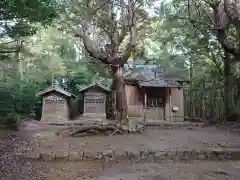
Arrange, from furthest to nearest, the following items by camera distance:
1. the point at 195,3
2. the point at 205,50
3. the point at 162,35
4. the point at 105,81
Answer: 1. the point at 105,81
2. the point at 162,35
3. the point at 205,50
4. the point at 195,3

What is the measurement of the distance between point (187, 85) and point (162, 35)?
525 centimetres

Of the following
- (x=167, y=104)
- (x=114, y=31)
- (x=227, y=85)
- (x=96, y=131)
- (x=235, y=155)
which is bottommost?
(x=235, y=155)

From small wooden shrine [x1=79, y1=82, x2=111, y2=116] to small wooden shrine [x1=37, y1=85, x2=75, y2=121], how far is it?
4.90ft

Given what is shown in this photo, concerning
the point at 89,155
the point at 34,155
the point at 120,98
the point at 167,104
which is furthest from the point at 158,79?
the point at 34,155

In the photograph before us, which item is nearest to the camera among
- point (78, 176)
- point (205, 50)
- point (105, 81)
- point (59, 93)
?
point (78, 176)

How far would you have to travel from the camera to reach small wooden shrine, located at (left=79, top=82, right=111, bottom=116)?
78.2ft

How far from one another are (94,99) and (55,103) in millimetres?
3063

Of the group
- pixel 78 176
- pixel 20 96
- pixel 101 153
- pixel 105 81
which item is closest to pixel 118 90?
pixel 101 153

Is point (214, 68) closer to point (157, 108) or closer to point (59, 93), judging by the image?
point (157, 108)

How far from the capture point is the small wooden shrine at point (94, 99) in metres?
23.8

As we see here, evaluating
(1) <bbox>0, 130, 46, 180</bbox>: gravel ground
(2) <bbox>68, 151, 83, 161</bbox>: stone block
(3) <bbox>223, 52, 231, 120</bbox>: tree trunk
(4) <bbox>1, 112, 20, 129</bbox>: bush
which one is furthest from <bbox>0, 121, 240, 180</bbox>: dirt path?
(3) <bbox>223, 52, 231, 120</bbox>: tree trunk

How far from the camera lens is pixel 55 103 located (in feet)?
77.0

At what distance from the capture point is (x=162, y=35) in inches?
839

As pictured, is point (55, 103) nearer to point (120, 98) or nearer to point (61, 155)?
point (120, 98)
